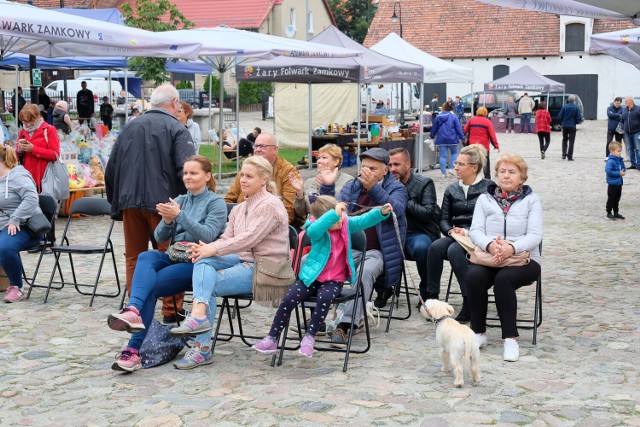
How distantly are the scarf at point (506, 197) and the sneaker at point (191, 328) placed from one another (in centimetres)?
233

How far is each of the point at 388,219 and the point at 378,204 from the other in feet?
0.49

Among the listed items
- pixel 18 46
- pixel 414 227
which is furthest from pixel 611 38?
pixel 18 46

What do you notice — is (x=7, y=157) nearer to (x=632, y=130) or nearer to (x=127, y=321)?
(x=127, y=321)

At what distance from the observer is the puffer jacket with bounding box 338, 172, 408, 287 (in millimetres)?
7164

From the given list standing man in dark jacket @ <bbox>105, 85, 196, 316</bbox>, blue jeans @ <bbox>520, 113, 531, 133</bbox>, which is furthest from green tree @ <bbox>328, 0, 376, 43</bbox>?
standing man in dark jacket @ <bbox>105, 85, 196, 316</bbox>

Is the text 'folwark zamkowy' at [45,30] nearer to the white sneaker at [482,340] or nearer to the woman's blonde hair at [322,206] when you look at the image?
the woman's blonde hair at [322,206]

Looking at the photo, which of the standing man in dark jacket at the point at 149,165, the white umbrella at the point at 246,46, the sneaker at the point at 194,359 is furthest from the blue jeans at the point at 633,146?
the sneaker at the point at 194,359

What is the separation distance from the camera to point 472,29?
178 feet

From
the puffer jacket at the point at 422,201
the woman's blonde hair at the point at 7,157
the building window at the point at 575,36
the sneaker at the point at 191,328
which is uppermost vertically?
the building window at the point at 575,36

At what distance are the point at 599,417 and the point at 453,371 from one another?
3.17 feet

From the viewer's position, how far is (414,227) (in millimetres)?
7988

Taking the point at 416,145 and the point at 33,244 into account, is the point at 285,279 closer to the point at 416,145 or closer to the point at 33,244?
the point at 33,244

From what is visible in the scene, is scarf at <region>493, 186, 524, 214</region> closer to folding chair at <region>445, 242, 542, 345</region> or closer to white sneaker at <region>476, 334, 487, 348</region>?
folding chair at <region>445, 242, 542, 345</region>

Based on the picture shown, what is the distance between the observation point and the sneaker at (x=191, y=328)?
5941mm
